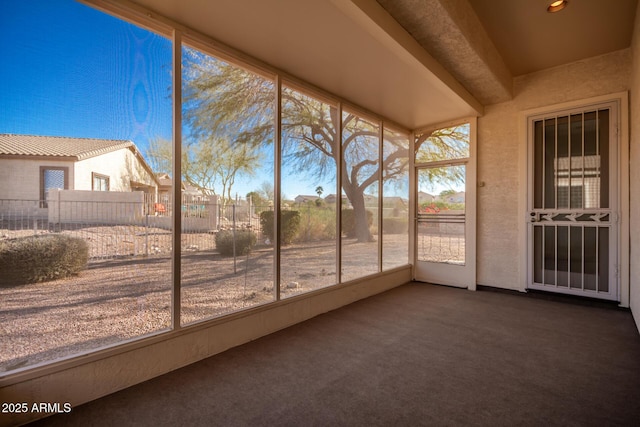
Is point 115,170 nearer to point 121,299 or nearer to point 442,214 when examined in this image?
point 121,299

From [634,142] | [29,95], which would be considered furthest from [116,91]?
[634,142]

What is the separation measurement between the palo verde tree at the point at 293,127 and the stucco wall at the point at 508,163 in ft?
4.34

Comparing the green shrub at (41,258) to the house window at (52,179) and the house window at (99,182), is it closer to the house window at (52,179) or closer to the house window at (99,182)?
the house window at (52,179)

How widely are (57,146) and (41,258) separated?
71cm

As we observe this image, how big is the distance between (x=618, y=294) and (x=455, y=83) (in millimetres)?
3211

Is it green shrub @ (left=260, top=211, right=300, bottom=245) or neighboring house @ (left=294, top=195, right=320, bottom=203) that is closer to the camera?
green shrub @ (left=260, top=211, right=300, bottom=245)

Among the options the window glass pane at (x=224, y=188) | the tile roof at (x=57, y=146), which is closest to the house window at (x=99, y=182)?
the tile roof at (x=57, y=146)

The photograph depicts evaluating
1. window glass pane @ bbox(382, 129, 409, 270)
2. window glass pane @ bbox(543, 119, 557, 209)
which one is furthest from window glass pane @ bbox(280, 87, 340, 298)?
window glass pane @ bbox(543, 119, 557, 209)

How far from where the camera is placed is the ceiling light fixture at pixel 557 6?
2816 millimetres

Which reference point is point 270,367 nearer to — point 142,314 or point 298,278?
point 142,314

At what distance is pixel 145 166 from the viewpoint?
2.23m

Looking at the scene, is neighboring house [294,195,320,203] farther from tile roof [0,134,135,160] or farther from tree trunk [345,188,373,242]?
tile roof [0,134,135,160]

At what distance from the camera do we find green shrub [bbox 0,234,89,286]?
69.1 inches

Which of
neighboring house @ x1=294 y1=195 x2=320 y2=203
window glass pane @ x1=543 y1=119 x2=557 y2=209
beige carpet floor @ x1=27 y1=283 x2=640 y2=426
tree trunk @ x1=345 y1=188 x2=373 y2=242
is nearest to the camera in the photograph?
beige carpet floor @ x1=27 y1=283 x2=640 y2=426
